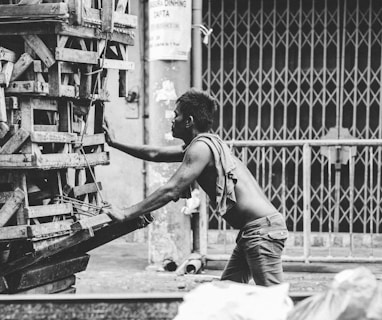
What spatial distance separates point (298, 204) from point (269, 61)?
5.36 ft

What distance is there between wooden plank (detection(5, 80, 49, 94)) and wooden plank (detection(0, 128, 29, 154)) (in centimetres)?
24

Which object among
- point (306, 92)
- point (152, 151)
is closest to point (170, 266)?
point (306, 92)

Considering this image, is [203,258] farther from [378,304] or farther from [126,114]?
[378,304]

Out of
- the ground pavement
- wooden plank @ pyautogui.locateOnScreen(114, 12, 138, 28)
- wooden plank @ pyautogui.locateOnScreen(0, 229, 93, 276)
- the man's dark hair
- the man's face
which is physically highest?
wooden plank @ pyautogui.locateOnScreen(114, 12, 138, 28)

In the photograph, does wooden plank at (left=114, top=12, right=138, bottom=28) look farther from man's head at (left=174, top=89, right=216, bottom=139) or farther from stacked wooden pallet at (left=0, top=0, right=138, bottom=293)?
man's head at (left=174, top=89, right=216, bottom=139)

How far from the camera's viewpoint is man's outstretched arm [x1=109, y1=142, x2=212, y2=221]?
4.80 meters

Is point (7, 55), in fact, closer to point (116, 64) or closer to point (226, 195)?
point (116, 64)

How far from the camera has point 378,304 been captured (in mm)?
2777

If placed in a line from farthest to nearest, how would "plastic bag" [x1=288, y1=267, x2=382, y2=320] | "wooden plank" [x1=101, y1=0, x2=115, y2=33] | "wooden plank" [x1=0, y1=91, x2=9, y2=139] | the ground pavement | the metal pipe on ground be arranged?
the metal pipe on ground
the ground pavement
"wooden plank" [x1=101, y1=0, x2=115, y2=33]
"wooden plank" [x1=0, y1=91, x2=9, y2=139]
"plastic bag" [x1=288, y1=267, x2=382, y2=320]

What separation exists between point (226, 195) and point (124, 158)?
17.0 ft

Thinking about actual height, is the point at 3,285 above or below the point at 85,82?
below

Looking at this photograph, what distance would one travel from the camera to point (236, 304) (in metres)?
2.96

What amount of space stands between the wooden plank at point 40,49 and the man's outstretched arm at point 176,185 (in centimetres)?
105

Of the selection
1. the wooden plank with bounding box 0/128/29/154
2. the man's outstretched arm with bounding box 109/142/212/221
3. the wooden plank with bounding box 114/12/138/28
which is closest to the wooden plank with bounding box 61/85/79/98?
the wooden plank with bounding box 0/128/29/154
